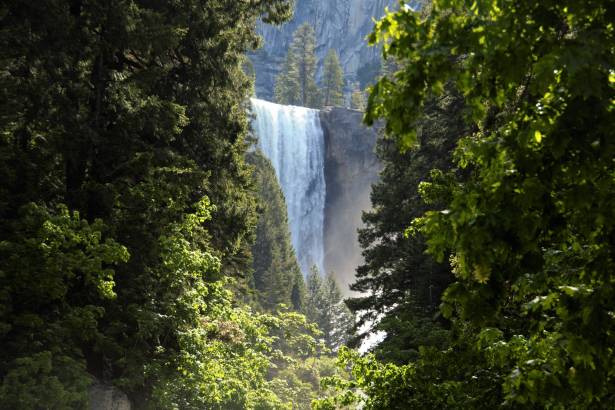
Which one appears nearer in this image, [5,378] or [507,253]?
→ [507,253]

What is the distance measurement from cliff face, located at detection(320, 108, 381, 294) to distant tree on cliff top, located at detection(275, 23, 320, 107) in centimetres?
2350

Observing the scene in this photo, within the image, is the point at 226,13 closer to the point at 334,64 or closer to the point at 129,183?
the point at 129,183

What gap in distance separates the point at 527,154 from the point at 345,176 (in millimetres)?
75219

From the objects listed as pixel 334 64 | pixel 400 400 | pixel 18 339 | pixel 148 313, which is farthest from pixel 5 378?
pixel 334 64

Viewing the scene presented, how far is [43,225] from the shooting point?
9117 millimetres

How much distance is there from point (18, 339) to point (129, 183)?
330cm

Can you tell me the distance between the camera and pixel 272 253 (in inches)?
2271

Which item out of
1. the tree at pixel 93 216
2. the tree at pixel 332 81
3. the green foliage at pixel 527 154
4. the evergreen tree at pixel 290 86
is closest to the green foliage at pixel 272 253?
the tree at pixel 93 216

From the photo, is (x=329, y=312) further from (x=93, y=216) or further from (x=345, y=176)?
(x=93, y=216)

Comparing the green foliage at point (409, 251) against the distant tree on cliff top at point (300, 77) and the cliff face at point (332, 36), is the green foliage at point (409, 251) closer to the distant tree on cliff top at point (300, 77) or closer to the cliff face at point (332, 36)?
the distant tree on cliff top at point (300, 77)

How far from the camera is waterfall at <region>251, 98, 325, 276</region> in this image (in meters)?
76.3

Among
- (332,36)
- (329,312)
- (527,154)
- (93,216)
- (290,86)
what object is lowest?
(329,312)

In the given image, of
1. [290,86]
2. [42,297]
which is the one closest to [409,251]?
[42,297]

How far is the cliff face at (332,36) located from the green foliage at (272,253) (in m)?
84.6
